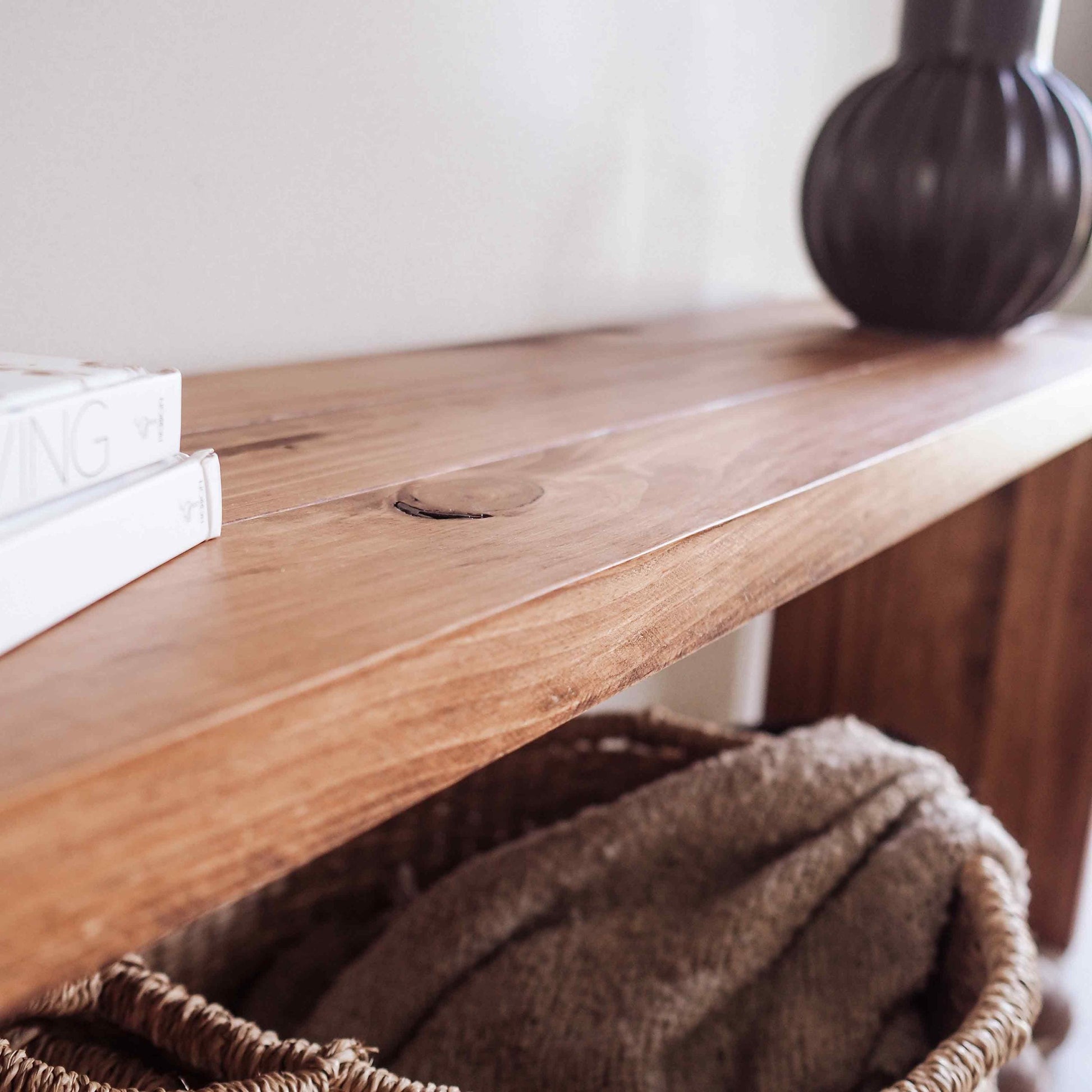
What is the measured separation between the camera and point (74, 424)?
1.06 feet

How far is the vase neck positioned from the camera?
0.99 m

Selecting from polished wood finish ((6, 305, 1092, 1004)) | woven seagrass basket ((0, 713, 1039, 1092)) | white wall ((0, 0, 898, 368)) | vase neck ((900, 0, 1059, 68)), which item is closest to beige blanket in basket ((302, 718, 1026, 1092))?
woven seagrass basket ((0, 713, 1039, 1092))

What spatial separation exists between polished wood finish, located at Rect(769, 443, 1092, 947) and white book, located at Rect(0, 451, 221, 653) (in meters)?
0.97

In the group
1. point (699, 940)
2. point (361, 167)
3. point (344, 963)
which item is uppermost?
point (361, 167)

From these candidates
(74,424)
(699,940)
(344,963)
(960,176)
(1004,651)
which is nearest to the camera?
(74,424)

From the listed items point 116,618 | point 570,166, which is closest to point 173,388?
point 116,618

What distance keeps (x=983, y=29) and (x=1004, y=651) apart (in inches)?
24.5

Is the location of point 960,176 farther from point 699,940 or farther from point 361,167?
point 699,940

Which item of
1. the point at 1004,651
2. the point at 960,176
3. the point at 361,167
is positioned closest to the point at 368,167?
the point at 361,167

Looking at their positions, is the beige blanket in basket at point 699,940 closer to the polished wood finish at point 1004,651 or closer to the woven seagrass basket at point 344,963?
the woven seagrass basket at point 344,963

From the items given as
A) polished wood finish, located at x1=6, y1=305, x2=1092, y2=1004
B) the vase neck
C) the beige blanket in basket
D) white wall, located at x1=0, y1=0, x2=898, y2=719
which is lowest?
the beige blanket in basket

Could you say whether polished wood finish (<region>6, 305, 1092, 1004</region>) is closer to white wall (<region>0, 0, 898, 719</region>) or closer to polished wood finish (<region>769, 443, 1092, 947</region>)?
white wall (<region>0, 0, 898, 719</region>)

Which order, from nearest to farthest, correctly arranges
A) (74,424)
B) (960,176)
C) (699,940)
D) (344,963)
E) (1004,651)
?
(74,424) → (699,940) → (344,963) → (960,176) → (1004,651)

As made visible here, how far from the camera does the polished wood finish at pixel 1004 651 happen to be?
3.81 ft
